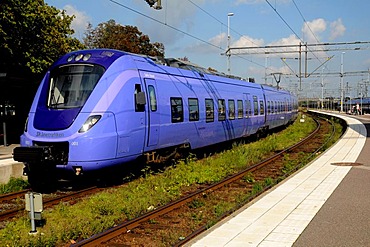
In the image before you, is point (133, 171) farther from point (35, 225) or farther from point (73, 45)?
point (73, 45)

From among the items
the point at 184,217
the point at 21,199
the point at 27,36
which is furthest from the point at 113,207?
the point at 27,36

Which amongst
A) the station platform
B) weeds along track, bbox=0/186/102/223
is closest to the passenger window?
the station platform

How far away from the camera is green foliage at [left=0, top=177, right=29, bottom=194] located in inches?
423

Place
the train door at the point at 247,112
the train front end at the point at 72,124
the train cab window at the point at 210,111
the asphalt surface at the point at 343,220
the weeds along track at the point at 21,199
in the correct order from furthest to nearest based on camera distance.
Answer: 1. the train door at the point at 247,112
2. the train cab window at the point at 210,111
3. the train front end at the point at 72,124
4. the weeds along track at the point at 21,199
5. the asphalt surface at the point at 343,220

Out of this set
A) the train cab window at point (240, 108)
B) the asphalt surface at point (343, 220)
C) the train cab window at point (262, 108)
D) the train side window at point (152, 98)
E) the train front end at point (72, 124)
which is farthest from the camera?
the train cab window at point (262, 108)

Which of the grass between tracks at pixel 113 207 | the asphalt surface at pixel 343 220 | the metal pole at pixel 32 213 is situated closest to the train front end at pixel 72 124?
the grass between tracks at pixel 113 207

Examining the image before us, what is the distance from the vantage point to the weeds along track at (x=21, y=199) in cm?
827

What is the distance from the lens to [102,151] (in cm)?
966

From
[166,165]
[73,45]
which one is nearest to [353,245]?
[166,165]

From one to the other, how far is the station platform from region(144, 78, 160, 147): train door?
3488 millimetres

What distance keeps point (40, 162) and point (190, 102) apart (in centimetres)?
595

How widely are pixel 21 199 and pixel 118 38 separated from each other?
37.7 metres

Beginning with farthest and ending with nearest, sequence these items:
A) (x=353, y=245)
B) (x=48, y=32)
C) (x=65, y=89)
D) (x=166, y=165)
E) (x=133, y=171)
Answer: (x=48, y=32)
(x=166, y=165)
(x=133, y=171)
(x=65, y=89)
(x=353, y=245)

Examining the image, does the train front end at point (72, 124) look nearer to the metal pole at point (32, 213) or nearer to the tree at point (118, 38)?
the metal pole at point (32, 213)
